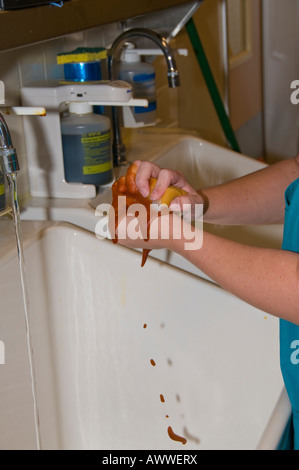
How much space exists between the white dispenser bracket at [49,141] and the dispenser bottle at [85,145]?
2 centimetres

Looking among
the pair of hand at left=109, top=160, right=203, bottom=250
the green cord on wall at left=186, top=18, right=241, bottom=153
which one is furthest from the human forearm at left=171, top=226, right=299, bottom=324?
the green cord on wall at left=186, top=18, right=241, bottom=153

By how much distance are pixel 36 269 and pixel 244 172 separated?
22.1 inches

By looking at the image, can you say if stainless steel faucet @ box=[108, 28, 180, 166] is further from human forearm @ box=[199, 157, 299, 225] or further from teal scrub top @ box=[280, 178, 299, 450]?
teal scrub top @ box=[280, 178, 299, 450]

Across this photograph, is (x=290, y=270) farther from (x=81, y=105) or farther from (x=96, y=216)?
(x=81, y=105)

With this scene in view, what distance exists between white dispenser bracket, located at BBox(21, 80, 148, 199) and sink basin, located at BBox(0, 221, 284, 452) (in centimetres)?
12

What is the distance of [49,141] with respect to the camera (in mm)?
1059

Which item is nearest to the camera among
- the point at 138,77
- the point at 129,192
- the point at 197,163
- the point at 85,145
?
the point at 129,192

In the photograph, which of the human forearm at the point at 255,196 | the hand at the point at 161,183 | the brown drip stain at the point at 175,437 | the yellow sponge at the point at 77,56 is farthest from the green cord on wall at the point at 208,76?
the brown drip stain at the point at 175,437

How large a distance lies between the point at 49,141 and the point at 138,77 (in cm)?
28

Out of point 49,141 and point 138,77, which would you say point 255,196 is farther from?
point 138,77

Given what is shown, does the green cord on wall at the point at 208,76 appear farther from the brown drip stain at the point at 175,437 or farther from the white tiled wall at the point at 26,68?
the brown drip stain at the point at 175,437

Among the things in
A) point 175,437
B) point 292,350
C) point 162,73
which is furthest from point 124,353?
point 162,73

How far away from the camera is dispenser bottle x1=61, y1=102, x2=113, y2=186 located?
3.45 ft

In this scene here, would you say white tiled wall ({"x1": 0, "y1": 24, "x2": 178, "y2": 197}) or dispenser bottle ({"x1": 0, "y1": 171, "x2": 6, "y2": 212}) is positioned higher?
white tiled wall ({"x1": 0, "y1": 24, "x2": 178, "y2": 197})
